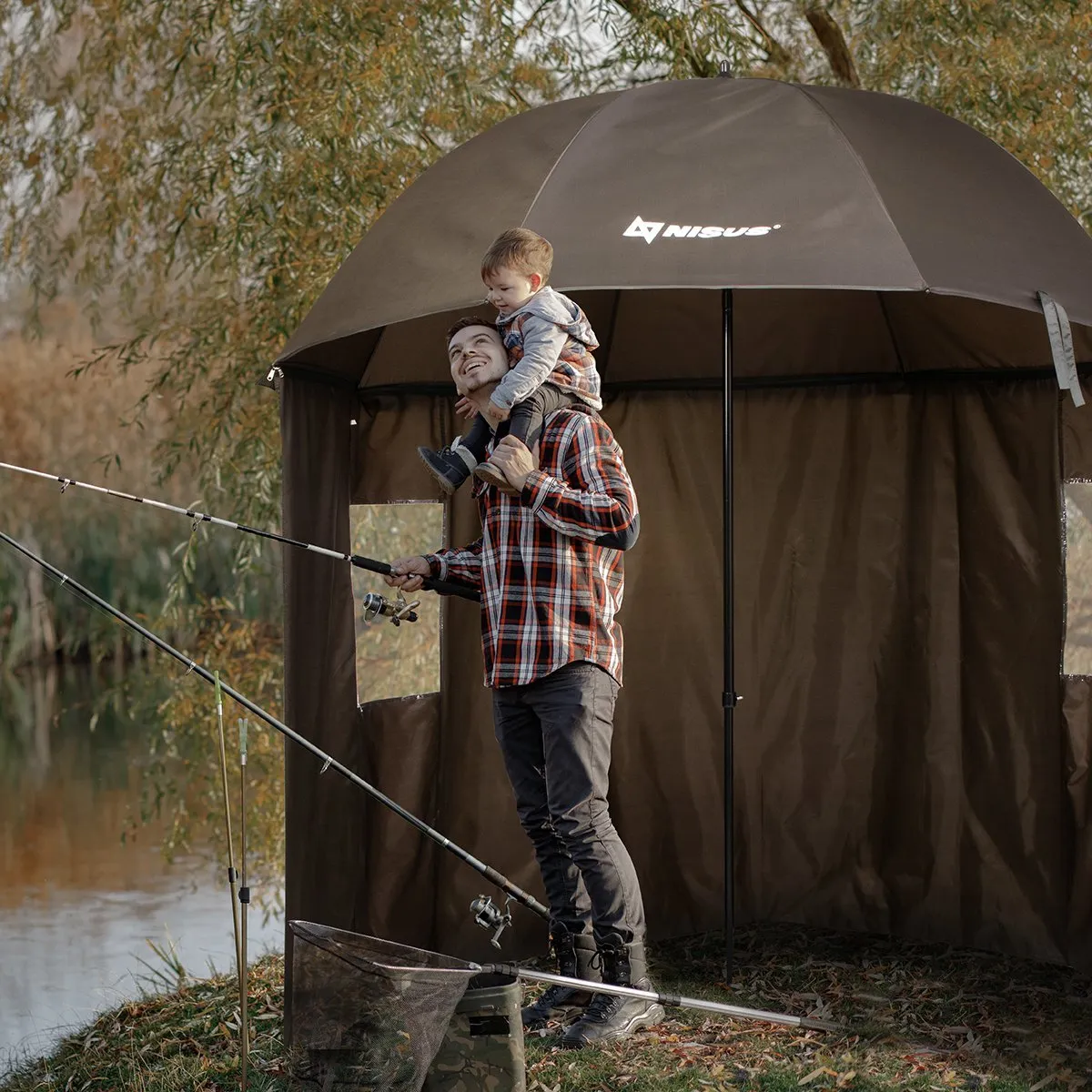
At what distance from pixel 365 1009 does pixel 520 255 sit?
1.54 m

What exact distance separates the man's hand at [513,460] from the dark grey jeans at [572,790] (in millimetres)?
427

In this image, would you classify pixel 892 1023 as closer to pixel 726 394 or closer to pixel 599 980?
pixel 599 980

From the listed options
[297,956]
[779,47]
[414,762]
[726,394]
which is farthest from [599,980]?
[779,47]

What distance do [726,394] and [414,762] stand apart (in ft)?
4.39

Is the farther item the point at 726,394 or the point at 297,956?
the point at 726,394

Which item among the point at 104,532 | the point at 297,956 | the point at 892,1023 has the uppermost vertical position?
the point at 104,532

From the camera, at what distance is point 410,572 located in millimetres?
3479

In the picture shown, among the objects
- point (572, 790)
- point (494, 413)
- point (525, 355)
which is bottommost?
point (572, 790)

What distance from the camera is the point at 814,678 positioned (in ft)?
15.9

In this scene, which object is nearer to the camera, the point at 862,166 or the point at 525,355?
the point at 525,355

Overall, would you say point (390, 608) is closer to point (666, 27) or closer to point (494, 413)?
point (494, 413)

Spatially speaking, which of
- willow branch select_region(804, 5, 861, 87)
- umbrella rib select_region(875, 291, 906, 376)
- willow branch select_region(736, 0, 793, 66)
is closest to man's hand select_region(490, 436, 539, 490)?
umbrella rib select_region(875, 291, 906, 376)

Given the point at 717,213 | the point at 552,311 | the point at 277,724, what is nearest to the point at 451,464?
the point at 552,311

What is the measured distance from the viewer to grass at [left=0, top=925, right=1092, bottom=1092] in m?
3.46
